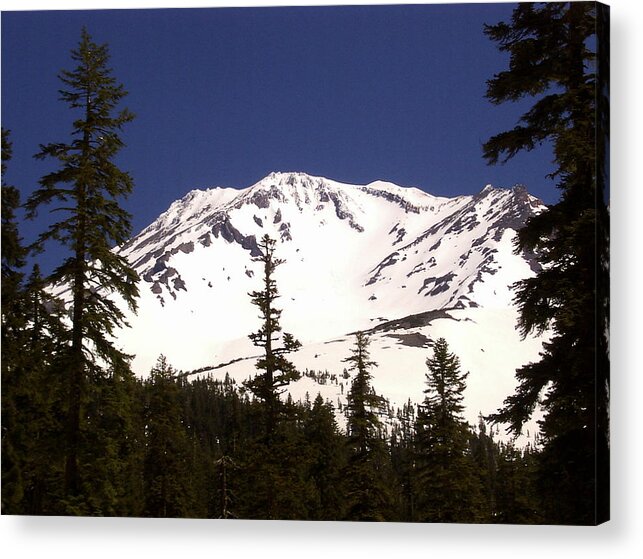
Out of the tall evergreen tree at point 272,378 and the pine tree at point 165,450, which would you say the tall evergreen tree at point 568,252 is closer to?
the tall evergreen tree at point 272,378

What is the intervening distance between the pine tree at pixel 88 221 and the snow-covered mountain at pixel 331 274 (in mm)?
486

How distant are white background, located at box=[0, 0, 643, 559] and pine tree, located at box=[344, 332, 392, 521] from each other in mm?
455

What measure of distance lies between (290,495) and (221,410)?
5.76 feet

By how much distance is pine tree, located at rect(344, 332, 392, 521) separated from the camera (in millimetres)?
12117

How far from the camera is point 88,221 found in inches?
486

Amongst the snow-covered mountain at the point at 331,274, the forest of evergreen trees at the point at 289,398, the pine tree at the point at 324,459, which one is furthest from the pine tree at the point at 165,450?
the pine tree at the point at 324,459

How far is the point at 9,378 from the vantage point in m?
12.8

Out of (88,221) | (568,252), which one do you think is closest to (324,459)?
(568,252)

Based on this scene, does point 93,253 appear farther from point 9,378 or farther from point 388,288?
point 388,288

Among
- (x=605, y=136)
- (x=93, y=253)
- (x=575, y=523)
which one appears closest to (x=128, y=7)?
(x=93, y=253)

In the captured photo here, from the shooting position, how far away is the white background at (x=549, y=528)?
1092 cm

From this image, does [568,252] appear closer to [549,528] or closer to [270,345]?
[549,528]

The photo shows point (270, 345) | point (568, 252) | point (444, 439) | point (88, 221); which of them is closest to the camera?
point (568, 252)

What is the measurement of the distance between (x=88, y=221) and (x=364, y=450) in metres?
5.20
